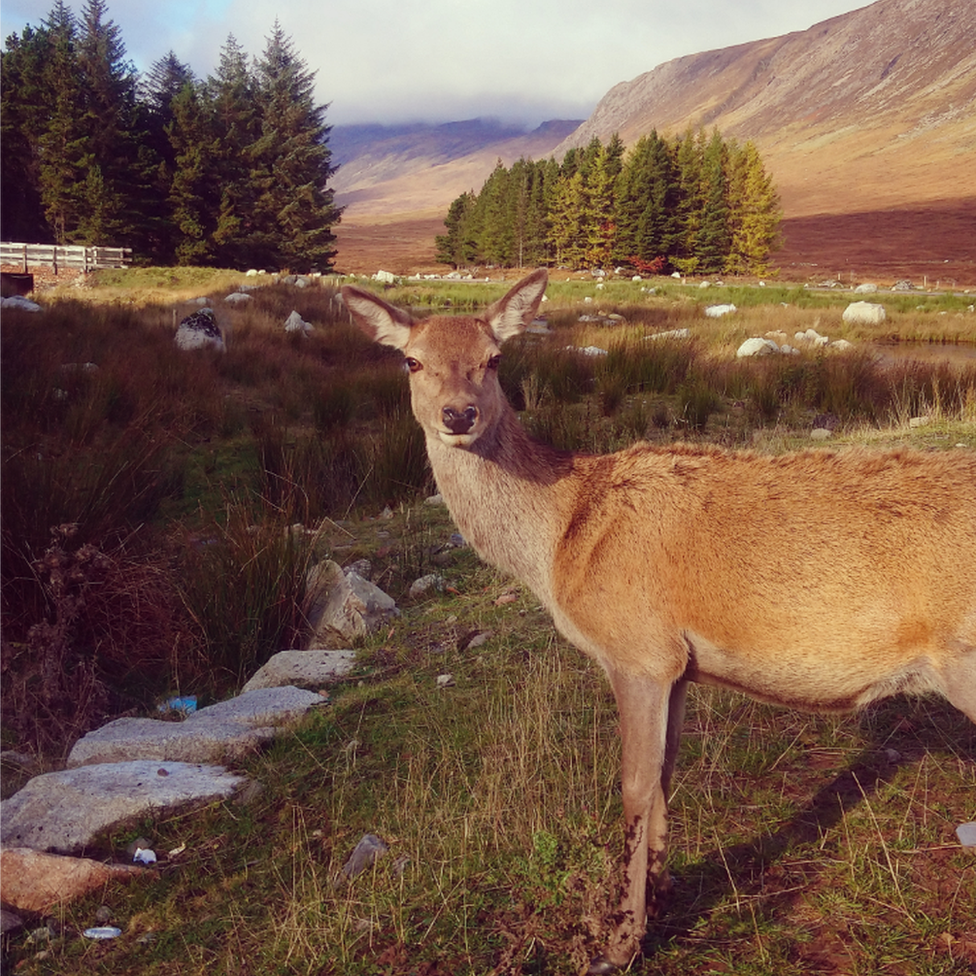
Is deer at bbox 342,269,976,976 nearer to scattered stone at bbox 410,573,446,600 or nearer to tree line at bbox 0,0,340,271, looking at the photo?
scattered stone at bbox 410,573,446,600

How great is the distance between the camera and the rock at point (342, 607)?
6.52m

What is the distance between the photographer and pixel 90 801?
4.31 metres

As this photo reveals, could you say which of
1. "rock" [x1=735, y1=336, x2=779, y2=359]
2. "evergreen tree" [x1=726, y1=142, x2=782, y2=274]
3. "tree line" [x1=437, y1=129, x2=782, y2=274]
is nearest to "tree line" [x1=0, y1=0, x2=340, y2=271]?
"tree line" [x1=437, y1=129, x2=782, y2=274]

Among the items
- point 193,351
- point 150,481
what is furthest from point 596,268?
point 150,481

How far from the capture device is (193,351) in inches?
614

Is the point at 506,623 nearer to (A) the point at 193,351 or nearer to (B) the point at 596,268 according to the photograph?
(A) the point at 193,351

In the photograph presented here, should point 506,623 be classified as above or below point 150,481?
below

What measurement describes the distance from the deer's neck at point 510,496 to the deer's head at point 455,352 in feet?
0.39

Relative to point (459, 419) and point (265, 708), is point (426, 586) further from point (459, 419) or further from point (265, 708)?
point (459, 419)

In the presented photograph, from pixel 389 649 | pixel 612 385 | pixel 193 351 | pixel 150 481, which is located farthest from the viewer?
pixel 193 351

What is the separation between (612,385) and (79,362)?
8.43m

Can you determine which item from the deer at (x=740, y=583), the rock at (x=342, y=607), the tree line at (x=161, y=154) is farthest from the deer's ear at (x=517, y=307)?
the tree line at (x=161, y=154)

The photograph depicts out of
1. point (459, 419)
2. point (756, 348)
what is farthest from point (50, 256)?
point (459, 419)

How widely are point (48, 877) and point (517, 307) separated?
355 centimetres
